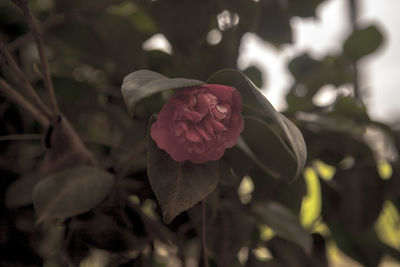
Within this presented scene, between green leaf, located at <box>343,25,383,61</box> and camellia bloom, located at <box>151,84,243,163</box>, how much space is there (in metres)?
0.41

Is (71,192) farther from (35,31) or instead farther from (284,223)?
(284,223)

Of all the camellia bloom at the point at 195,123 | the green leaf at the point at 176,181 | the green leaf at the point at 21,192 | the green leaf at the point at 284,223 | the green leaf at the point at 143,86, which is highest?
the green leaf at the point at 143,86

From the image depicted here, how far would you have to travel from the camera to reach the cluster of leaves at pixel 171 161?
0.99 ft

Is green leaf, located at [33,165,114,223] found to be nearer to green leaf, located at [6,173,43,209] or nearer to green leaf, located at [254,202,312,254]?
green leaf, located at [6,173,43,209]

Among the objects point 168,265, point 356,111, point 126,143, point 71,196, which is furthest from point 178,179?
point 168,265

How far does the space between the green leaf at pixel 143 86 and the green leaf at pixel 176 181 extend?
0.16ft

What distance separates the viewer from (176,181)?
24 centimetres

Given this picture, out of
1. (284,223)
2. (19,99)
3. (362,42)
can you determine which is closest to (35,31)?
(19,99)

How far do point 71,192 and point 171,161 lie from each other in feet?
0.31

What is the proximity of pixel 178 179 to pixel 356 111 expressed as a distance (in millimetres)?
314

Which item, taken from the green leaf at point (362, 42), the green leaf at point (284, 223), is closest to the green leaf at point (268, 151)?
the green leaf at point (284, 223)

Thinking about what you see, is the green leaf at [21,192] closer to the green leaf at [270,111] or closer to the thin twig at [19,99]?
the thin twig at [19,99]

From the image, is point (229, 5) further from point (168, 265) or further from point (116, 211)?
point (168, 265)

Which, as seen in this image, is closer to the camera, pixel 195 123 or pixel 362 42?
pixel 195 123
